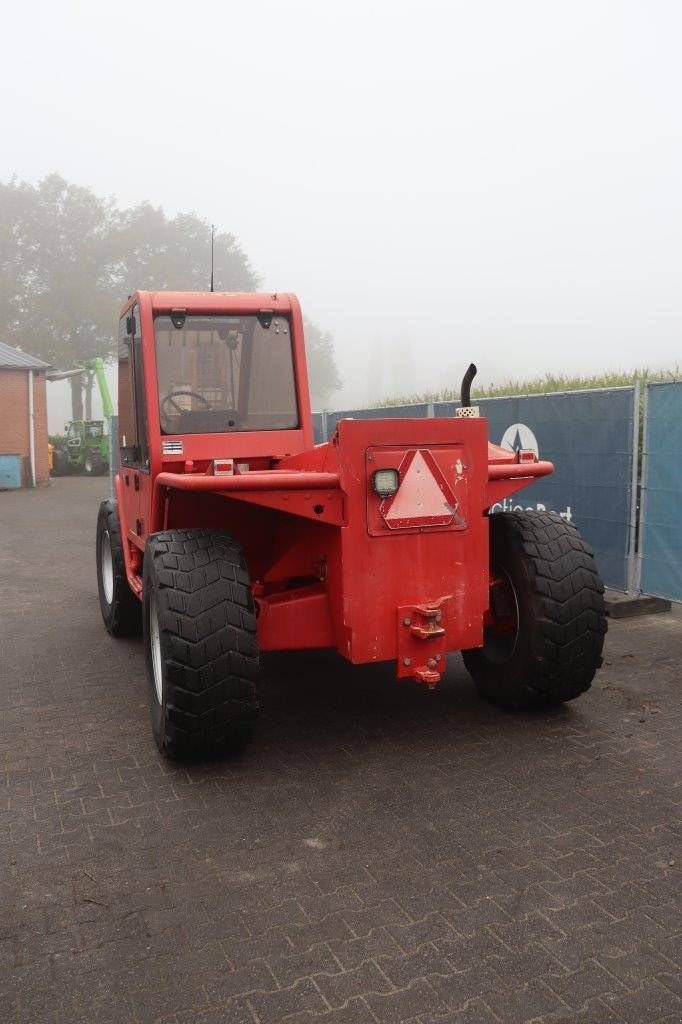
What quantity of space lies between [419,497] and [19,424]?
84.8 feet

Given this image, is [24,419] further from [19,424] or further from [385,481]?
[385,481]

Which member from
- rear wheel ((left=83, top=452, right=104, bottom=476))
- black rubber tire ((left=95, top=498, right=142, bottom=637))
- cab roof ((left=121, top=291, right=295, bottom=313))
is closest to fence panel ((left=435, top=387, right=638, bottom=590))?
cab roof ((left=121, top=291, right=295, bottom=313))

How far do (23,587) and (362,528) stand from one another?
6.49 meters

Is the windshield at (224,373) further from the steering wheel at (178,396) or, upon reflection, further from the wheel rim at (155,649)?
the wheel rim at (155,649)

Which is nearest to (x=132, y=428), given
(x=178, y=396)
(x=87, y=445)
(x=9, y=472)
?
(x=178, y=396)

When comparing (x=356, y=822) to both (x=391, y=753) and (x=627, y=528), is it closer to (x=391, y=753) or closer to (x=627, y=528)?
(x=391, y=753)

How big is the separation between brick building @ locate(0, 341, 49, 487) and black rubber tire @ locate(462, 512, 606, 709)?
25.0 metres

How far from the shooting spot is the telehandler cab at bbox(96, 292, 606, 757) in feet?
13.3

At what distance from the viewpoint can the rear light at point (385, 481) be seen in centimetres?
407

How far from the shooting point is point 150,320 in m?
5.21

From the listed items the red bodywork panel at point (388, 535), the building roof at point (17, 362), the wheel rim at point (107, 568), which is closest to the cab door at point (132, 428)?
the wheel rim at point (107, 568)

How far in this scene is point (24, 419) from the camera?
90.7 feet

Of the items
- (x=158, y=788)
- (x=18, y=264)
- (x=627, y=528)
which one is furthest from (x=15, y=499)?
(x=18, y=264)

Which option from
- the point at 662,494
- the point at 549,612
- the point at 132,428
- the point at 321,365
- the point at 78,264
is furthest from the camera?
the point at 321,365
